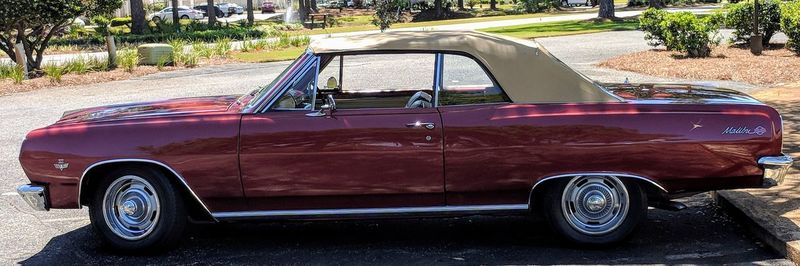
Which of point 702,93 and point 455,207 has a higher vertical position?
point 702,93

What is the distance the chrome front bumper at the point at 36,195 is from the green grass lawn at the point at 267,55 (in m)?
17.0

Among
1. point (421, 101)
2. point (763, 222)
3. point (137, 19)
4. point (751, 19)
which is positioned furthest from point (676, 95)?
point (137, 19)

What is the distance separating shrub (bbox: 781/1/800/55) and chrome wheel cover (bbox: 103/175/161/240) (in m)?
Answer: 15.7

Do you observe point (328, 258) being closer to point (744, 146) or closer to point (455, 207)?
point (455, 207)

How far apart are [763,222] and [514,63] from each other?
76.0 inches

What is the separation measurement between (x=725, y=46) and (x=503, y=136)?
16.7 metres

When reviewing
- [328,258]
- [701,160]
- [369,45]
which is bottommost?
[328,258]

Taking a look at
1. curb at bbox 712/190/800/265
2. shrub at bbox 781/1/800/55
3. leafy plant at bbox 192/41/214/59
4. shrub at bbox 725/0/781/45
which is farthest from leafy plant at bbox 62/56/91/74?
curb at bbox 712/190/800/265

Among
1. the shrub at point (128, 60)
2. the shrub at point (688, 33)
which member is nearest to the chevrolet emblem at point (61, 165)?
the shrub at point (128, 60)

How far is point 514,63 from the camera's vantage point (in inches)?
210

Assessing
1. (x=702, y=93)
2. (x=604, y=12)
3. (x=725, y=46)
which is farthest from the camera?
(x=604, y=12)

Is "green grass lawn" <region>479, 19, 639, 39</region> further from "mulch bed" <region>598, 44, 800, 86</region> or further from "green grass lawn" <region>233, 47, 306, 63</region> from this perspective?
"mulch bed" <region>598, 44, 800, 86</region>

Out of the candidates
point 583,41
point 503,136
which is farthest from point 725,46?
point 503,136

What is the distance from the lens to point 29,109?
1377cm
